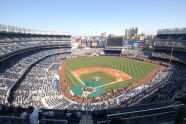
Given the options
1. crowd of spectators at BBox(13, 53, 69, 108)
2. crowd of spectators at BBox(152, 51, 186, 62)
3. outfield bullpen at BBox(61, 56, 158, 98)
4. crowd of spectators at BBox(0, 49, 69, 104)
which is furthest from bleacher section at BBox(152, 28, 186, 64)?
crowd of spectators at BBox(0, 49, 69, 104)

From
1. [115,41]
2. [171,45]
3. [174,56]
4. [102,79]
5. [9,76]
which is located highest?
[115,41]

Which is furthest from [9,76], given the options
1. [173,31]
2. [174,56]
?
[173,31]

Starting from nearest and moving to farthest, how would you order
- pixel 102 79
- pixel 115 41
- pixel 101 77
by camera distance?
pixel 102 79, pixel 101 77, pixel 115 41

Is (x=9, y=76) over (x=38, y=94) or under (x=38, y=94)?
over

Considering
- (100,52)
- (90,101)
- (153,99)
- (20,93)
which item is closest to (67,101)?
(90,101)

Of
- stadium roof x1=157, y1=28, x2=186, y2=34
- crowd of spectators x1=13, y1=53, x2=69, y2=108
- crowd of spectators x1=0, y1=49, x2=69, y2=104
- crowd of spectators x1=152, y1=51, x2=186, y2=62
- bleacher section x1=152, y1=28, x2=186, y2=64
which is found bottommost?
crowd of spectators x1=13, y1=53, x2=69, y2=108

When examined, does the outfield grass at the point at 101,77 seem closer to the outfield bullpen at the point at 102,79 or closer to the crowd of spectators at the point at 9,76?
the outfield bullpen at the point at 102,79

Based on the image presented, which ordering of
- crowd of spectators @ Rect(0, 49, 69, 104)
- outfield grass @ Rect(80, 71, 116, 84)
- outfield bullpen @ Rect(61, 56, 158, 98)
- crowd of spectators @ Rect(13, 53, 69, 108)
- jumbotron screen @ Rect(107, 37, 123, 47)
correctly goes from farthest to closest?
jumbotron screen @ Rect(107, 37, 123, 47)
outfield grass @ Rect(80, 71, 116, 84)
outfield bullpen @ Rect(61, 56, 158, 98)
crowd of spectators @ Rect(13, 53, 69, 108)
crowd of spectators @ Rect(0, 49, 69, 104)

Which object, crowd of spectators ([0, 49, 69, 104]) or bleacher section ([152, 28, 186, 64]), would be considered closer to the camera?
crowd of spectators ([0, 49, 69, 104])

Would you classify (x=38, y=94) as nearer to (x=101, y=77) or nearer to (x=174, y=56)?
(x=101, y=77)

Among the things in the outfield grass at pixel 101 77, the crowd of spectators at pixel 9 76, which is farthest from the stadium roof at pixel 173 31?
the crowd of spectators at pixel 9 76

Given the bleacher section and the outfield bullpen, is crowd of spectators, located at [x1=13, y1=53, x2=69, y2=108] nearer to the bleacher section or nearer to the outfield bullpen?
the outfield bullpen

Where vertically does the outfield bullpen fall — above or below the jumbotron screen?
below
